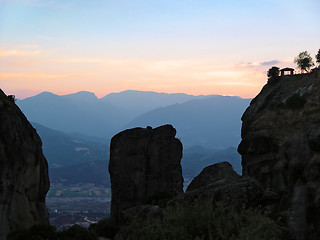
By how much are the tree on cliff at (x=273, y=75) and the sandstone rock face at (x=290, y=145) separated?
56.8 inches

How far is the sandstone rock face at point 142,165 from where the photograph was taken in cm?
5997

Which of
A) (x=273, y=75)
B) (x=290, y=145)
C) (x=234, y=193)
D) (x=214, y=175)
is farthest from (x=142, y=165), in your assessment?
(x=234, y=193)

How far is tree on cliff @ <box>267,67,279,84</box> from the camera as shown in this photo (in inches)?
2756

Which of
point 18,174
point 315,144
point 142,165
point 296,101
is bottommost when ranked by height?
point 142,165

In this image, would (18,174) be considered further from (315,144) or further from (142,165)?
(315,144)

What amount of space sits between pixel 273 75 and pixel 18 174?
47787 millimetres

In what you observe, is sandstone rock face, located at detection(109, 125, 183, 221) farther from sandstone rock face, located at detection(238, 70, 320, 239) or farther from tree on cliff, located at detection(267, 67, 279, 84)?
tree on cliff, located at detection(267, 67, 279, 84)

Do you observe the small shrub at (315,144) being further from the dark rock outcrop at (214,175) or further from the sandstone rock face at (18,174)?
the sandstone rock face at (18,174)

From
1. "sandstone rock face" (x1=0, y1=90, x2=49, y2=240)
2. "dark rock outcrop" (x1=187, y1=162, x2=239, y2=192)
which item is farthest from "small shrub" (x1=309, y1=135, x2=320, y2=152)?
"sandstone rock face" (x1=0, y1=90, x2=49, y2=240)

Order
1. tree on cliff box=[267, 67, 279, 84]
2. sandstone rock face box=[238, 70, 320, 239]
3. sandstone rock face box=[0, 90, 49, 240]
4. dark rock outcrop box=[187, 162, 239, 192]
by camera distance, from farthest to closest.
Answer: tree on cliff box=[267, 67, 279, 84], dark rock outcrop box=[187, 162, 239, 192], sandstone rock face box=[0, 90, 49, 240], sandstone rock face box=[238, 70, 320, 239]

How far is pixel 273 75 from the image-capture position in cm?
7112

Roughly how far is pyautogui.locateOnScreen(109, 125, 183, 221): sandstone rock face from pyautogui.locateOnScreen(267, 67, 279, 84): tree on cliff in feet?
70.0

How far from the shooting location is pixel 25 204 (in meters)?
47.1

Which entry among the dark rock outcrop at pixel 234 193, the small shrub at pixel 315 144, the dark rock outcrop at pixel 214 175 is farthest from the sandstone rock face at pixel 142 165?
the dark rock outcrop at pixel 234 193
